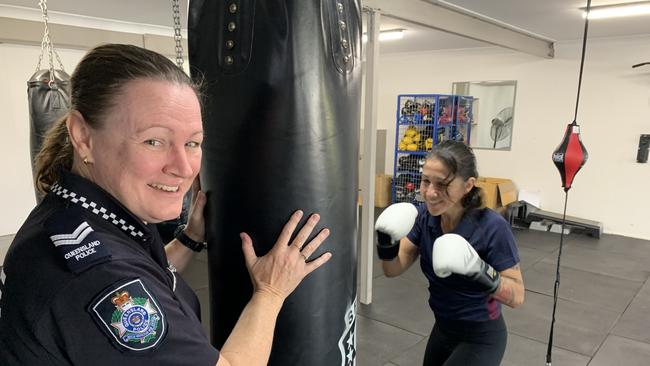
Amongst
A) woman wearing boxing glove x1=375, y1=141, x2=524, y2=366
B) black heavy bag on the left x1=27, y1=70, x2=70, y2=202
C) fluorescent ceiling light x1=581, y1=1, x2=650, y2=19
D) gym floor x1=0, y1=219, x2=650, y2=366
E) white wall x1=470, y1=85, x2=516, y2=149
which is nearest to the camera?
woman wearing boxing glove x1=375, y1=141, x2=524, y2=366

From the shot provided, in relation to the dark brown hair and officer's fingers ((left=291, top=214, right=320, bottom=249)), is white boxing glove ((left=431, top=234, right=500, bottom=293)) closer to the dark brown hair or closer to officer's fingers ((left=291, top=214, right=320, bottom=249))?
officer's fingers ((left=291, top=214, right=320, bottom=249))

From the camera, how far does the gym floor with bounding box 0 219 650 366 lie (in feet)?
9.58

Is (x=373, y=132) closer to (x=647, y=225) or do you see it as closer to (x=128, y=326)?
(x=128, y=326)

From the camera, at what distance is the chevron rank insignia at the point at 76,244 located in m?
0.61

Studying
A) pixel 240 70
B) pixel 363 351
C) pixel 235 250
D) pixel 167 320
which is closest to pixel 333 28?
pixel 240 70

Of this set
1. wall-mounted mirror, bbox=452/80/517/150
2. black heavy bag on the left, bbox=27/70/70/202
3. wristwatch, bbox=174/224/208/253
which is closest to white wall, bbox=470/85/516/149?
wall-mounted mirror, bbox=452/80/517/150

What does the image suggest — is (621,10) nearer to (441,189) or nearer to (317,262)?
(441,189)

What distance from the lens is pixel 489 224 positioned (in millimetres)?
1665

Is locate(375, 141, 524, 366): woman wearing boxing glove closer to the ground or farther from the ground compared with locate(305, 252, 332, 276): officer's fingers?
closer to the ground

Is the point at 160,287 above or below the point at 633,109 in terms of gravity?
below

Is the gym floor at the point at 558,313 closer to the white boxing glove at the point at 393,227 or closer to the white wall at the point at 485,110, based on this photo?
the white boxing glove at the point at 393,227

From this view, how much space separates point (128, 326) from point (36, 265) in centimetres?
17

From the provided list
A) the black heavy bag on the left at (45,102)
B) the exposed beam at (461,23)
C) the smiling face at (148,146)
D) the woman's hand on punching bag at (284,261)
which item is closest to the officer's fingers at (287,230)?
the woman's hand on punching bag at (284,261)

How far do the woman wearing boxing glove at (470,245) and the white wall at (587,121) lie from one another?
4.97 m
